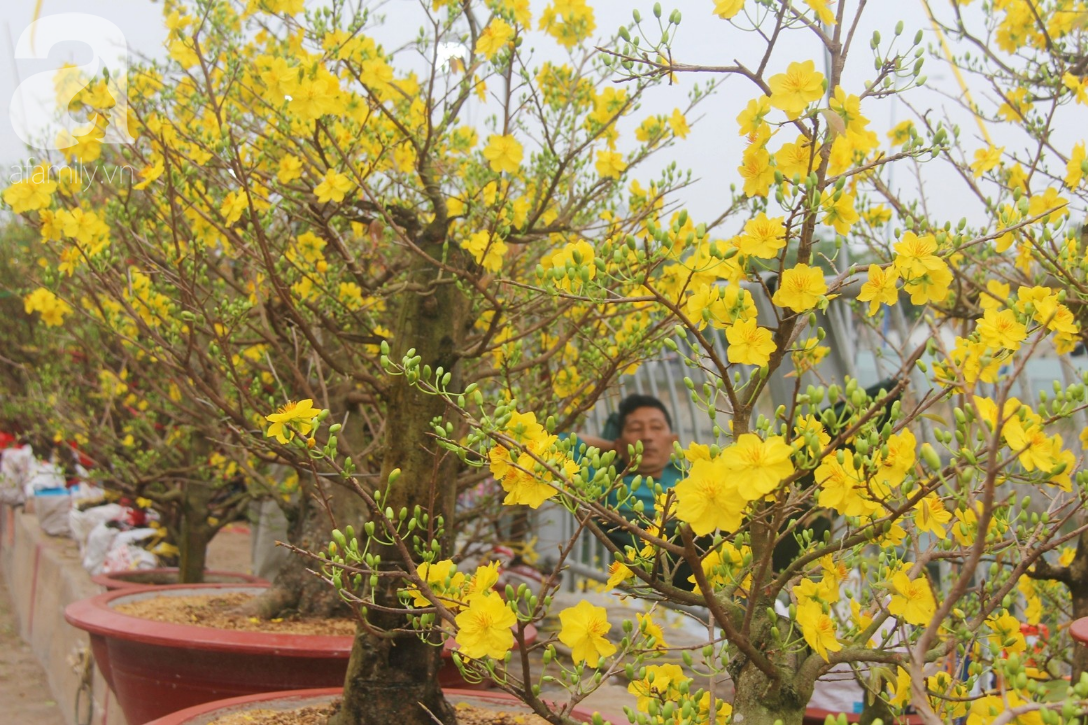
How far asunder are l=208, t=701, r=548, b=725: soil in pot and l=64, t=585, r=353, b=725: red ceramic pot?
0.36 meters

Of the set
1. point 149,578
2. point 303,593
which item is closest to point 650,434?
point 303,593

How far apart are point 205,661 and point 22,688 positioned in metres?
3.59

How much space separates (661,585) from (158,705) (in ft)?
6.74

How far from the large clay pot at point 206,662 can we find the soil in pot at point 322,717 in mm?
355

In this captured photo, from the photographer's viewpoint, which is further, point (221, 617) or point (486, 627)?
point (221, 617)

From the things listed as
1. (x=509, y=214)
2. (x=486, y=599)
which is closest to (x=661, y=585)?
(x=486, y=599)

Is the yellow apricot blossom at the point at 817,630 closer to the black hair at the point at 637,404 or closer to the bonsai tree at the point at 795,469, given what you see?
the bonsai tree at the point at 795,469

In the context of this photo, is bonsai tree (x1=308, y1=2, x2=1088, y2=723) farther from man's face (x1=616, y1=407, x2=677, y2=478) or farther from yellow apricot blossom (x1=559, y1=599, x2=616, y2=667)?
man's face (x1=616, y1=407, x2=677, y2=478)

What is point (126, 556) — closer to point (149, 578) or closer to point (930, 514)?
point (149, 578)

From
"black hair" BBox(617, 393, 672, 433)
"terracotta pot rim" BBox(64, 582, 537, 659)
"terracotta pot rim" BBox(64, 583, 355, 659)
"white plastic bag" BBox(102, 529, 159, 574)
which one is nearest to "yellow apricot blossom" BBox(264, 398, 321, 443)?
"terracotta pot rim" BBox(64, 582, 537, 659)

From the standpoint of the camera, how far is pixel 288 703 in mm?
2287

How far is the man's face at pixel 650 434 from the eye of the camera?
4914 mm

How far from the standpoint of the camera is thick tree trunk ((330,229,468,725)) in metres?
2.05

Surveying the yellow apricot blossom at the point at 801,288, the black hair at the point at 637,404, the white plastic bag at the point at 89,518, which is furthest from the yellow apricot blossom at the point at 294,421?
the white plastic bag at the point at 89,518
